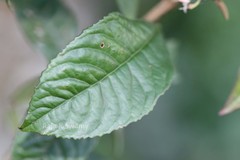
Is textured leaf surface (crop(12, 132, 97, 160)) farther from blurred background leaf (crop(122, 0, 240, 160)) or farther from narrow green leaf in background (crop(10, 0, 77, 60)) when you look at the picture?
blurred background leaf (crop(122, 0, 240, 160))

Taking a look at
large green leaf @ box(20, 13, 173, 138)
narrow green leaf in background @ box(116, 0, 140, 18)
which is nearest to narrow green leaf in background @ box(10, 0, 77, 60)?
narrow green leaf in background @ box(116, 0, 140, 18)

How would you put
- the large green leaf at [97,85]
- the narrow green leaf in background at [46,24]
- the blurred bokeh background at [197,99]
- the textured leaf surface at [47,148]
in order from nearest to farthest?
the large green leaf at [97,85] < the textured leaf surface at [47,148] < the narrow green leaf in background at [46,24] < the blurred bokeh background at [197,99]

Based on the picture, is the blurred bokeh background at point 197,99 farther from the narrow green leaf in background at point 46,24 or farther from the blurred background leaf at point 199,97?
the narrow green leaf in background at point 46,24

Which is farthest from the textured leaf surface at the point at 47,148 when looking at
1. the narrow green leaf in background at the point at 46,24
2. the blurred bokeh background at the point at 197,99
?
the blurred bokeh background at the point at 197,99

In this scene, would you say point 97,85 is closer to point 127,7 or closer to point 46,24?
point 127,7

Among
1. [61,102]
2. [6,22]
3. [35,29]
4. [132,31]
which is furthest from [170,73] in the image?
[6,22]
